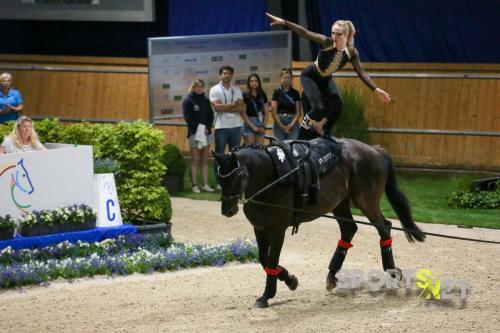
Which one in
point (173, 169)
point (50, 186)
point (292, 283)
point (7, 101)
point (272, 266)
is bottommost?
point (292, 283)

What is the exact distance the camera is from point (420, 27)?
1961 cm

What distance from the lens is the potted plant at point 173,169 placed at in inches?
675

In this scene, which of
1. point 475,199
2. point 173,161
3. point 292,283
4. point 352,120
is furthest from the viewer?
point 352,120

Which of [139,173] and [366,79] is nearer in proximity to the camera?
[366,79]

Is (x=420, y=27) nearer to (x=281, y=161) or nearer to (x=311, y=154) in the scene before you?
(x=311, y=154)

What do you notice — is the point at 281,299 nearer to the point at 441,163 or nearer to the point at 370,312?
the point at 370,312

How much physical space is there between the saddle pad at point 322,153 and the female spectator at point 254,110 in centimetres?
637

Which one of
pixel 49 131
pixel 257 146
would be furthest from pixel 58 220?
pixel 257 146

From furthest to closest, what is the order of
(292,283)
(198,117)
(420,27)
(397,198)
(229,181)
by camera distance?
(420,27) → (198,117) → (397,198) → (292,283) → (229,181)

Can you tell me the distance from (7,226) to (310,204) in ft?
12.6

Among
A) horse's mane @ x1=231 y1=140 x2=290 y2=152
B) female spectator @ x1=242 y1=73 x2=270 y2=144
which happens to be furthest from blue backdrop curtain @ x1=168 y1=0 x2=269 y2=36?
horse's mane @ x1=231 y1=140 x2=290 y2=152

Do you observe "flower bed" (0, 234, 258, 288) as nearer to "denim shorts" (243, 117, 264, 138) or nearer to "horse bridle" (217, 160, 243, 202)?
"horse bridle" (217, 160, 243, 202)

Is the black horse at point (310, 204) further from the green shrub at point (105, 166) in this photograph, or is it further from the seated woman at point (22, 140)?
the seated woman at point (22, 140)

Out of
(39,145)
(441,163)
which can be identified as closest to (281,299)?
(39,145)
